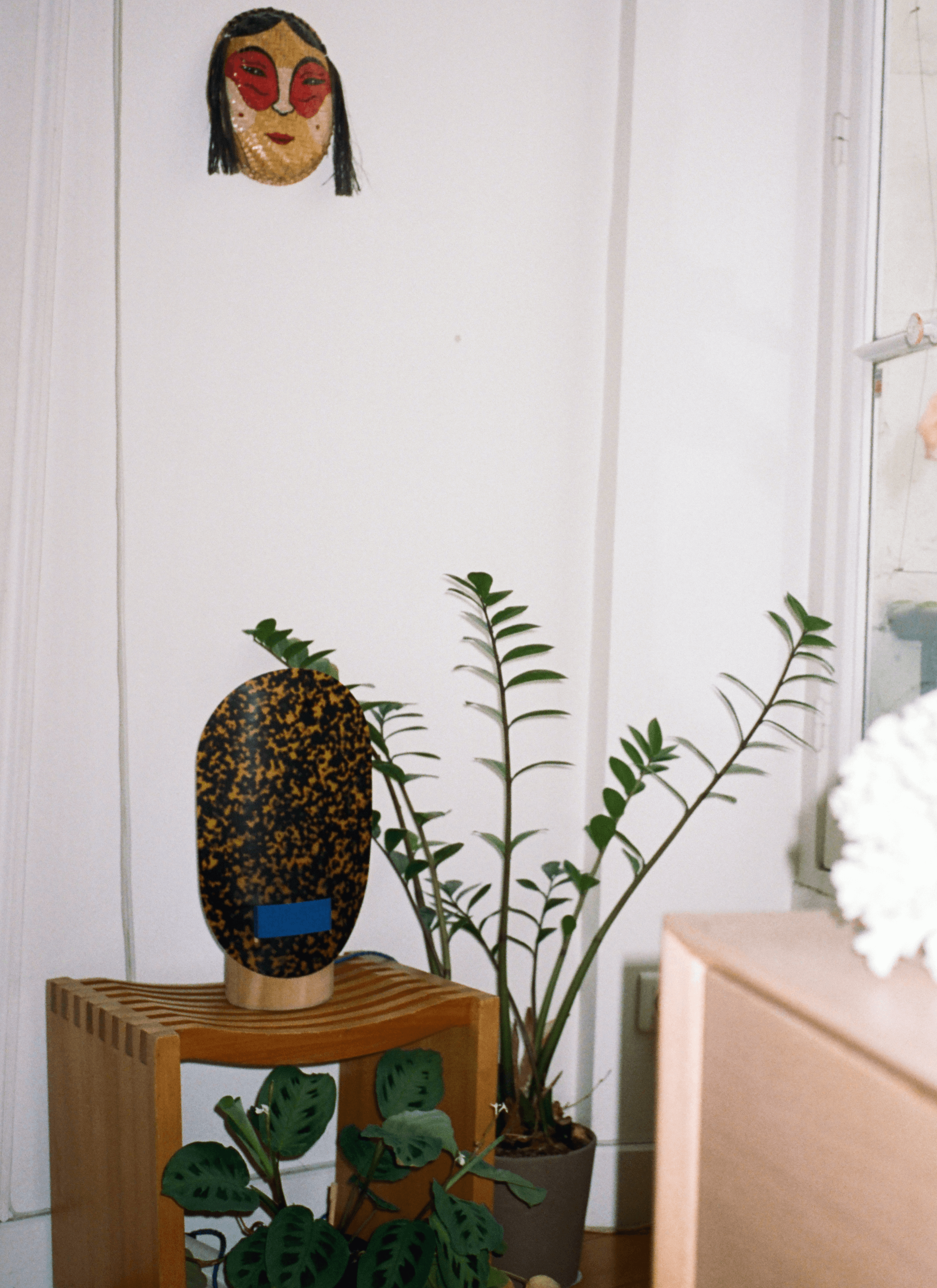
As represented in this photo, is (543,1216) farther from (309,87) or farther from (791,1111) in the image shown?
(309,87)

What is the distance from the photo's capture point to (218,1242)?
156 centimetres

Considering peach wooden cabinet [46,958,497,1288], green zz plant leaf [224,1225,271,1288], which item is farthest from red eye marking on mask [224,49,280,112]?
green zz plant leaf [224,1225,271,1288]

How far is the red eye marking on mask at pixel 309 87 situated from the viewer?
4.95 ft

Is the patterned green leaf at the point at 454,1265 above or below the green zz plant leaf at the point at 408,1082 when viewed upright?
below

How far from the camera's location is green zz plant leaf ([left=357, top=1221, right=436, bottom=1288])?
41.9 inches

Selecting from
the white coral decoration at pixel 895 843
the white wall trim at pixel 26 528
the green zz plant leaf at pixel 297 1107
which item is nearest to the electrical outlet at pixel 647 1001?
the green zz plant leaf at pixel 297 1107

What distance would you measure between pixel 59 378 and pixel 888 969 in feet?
4.36

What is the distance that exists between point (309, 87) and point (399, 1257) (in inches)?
59.0

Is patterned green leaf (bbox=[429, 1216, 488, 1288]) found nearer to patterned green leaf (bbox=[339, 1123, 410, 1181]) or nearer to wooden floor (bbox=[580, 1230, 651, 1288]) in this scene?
patterned green leaf (bbox=[339, 1123, 410, 1181])

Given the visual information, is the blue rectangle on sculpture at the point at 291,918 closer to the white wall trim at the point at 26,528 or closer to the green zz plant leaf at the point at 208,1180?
the green zz plant leaf at the point at 208,1180

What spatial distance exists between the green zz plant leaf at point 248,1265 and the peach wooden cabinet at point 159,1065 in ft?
0.23

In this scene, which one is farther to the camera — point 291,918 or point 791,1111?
point 291,918

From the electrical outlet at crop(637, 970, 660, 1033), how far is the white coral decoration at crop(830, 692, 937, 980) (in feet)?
4.03

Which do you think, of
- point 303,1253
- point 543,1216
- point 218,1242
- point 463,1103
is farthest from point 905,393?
point 218,1242
